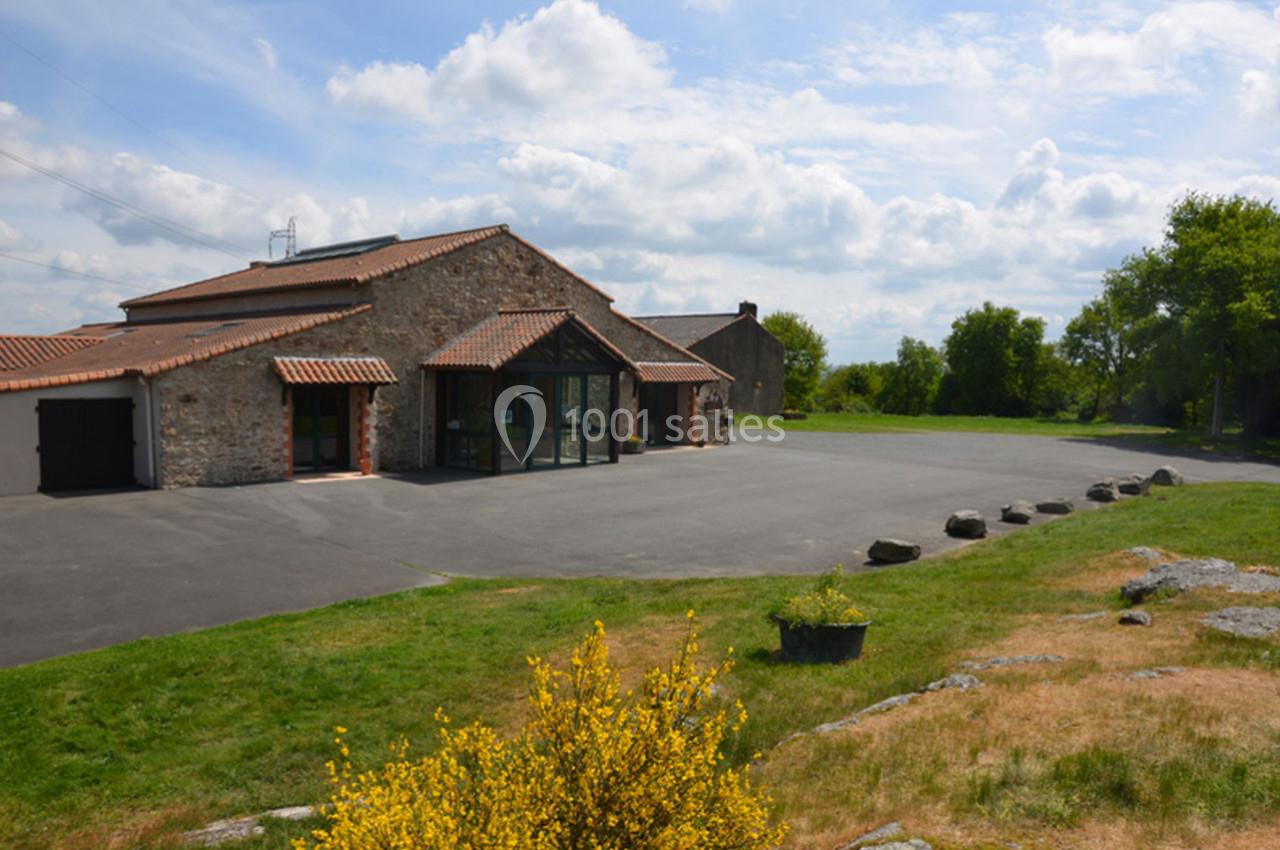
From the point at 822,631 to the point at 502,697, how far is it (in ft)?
10.4

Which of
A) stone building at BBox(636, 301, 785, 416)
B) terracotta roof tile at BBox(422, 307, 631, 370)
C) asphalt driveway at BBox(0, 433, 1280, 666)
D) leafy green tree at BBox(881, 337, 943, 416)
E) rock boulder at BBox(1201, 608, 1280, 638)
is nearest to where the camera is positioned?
rock boulder at BBox(1201, 608, 1280, 638)

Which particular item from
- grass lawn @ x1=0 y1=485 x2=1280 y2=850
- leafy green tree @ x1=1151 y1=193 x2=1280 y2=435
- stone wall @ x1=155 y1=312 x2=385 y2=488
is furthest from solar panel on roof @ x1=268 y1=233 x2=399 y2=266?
leafy green tree @ x1=1151 y1=193 x2=1280 y2=435

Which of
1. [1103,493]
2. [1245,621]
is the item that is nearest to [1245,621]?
[1245,621]

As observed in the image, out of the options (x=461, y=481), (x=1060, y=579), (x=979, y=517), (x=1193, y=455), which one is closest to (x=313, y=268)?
(x=461, y=481)

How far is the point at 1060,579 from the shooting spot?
11742 millimetres

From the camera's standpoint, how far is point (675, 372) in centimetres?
3108

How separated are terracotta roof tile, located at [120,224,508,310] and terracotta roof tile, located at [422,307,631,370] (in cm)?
251

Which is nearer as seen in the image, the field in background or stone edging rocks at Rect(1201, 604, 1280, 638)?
stone edging rocks at Rect(1201, 604, 1280, 638)

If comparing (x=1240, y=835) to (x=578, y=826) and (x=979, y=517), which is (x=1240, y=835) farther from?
(x=979, y=517)

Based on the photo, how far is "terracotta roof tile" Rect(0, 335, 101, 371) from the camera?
28484 millimetres

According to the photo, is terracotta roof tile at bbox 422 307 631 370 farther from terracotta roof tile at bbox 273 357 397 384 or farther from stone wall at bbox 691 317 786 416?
stone wall at bbox 691 317 786 416

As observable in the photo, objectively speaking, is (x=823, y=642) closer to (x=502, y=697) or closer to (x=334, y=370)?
(x=502, y=697)

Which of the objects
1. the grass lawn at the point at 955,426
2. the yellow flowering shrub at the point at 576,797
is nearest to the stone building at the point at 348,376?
the grass lawn at the point at 955,426

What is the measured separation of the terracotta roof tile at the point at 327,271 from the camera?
24109mm
